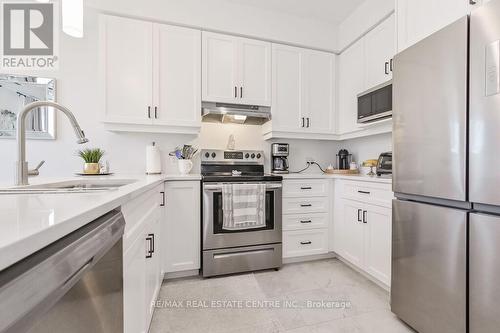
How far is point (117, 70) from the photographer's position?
2.16m

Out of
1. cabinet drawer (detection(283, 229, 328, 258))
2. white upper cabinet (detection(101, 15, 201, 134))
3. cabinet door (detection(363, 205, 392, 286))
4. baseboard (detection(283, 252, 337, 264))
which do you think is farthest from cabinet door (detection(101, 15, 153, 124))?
cabinet door (detection(363, 205, 392, 286))

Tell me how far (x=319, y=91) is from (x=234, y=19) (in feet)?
3.94

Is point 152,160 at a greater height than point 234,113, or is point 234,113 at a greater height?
point 234,113

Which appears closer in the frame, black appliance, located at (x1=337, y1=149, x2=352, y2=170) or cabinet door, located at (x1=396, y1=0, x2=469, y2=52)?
cabinet door, located at (x1=396, y1=0, x2=469, y2=52)

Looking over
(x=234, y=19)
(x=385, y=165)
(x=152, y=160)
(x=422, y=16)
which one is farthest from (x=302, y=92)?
(x=152, y=160)

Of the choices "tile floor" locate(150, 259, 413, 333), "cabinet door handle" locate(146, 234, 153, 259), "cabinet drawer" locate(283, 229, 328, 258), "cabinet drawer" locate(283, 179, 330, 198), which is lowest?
"tile floor" locate(150, 259, 413, 333)

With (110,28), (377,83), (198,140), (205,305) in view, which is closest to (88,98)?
(110,28)

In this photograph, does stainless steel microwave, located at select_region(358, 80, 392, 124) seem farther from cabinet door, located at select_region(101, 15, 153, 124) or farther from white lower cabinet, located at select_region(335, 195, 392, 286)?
cabinet door, located at select_region(101, 15, 153, 124)

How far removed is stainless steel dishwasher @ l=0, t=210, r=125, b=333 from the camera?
1.06ft

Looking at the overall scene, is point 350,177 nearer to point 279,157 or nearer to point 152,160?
point 279,157

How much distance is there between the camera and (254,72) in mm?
2514

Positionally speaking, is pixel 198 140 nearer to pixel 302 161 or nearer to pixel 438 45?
pixel 302 161

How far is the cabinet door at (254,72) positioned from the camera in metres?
2.47

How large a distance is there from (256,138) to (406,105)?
167cm
